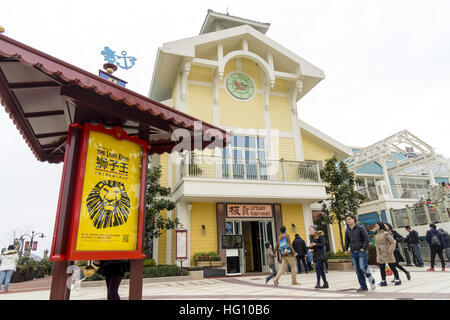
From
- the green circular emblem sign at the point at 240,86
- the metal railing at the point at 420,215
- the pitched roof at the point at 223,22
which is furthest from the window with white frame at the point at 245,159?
the metal railing at the point at 420,215

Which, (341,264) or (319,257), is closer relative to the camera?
(319,257)

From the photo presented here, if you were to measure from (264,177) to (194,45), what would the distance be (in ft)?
23.1

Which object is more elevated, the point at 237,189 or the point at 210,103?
the point at 210,103

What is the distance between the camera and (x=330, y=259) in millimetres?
12812

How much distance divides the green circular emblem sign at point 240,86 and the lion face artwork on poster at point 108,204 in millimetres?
12224

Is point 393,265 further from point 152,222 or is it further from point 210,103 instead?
point 210,103

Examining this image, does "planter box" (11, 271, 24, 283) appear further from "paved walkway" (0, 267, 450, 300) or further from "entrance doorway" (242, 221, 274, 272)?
"entrance doorway" (242, 221, 274, 272)

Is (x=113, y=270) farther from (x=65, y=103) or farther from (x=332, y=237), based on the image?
(x=332, y=237)

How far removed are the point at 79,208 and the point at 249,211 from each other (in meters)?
10.5

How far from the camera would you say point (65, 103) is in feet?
10.9

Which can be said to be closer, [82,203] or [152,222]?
[82,203]

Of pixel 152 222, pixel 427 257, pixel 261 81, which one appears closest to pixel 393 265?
pixel 152 222

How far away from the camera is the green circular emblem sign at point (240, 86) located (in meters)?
14.9

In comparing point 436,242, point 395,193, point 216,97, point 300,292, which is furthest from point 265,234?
point 395,193
